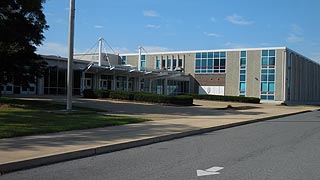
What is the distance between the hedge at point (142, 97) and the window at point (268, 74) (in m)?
28.8

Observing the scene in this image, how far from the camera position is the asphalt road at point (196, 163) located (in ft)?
27.3

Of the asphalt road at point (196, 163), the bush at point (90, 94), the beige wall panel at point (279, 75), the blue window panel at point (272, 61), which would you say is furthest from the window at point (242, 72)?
the asphalt road at point (196, 163)

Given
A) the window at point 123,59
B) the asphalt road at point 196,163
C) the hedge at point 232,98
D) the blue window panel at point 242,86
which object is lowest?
the asphalt road at point 196,163

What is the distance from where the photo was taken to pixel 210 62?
72.1m

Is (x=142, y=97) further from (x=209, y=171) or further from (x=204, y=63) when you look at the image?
(x=204, y=63)

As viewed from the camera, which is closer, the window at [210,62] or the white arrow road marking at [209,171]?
the white arrow road marking at [209,171]

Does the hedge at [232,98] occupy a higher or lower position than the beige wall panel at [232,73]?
lower

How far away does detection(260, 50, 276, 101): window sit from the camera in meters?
65.9

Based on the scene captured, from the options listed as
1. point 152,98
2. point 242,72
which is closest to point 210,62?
point 242,72

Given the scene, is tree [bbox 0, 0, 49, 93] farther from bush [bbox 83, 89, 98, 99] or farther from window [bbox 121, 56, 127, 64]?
window [bbox 121, 56, 127, 64]

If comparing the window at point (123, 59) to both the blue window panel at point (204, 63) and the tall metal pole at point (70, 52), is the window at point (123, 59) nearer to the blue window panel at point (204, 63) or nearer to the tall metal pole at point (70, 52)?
the blue window panel at point (204, 63)

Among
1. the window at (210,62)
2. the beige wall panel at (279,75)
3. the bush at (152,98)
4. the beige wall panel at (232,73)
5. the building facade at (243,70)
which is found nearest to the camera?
the bush at (152,98)

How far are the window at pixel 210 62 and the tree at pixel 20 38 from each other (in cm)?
4686

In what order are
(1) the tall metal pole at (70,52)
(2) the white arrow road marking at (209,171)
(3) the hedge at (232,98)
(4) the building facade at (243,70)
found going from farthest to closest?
(4) the building facade at (243,70) < (3) the hedge at (232,98) < (1) the tall metal pole at (70,52) < (2) the white arrow road marking at (209,171)
